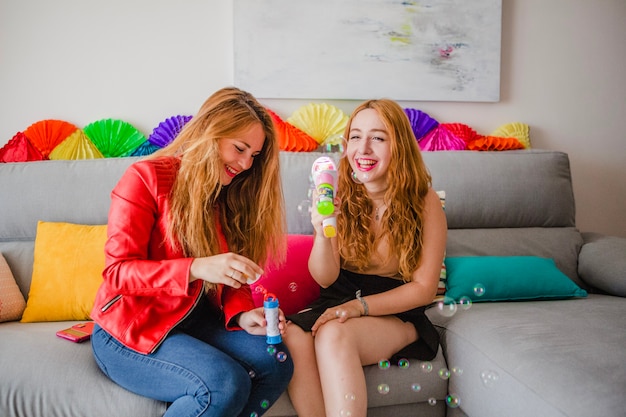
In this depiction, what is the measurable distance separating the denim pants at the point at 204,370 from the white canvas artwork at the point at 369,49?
155cm

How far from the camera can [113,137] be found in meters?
2.52

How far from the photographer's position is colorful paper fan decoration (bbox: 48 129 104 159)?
2.46 metres

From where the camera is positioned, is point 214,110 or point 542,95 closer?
point 214,110

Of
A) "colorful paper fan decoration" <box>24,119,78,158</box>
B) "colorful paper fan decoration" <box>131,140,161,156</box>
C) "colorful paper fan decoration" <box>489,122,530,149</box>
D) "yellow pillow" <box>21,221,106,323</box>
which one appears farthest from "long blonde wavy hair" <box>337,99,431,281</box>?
"colorful paper fan decoration" <box>24,119,78,158</box>

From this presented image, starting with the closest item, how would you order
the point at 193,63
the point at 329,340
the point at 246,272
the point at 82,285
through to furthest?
the point at 246,272 < the point at 329,340 < the point at 82,285 < the point at 193,63

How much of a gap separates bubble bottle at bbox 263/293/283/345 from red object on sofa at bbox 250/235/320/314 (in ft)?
1.58

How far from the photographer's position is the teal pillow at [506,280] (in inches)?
81.9

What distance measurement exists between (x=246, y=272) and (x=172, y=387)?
1.11ft

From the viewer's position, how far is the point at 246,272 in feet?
4.25

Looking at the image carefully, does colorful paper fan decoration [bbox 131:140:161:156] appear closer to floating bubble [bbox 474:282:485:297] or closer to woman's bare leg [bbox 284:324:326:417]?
woman's bare leg [bbox 284:324:326:417]

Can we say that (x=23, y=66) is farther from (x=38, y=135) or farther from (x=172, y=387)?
(x=172, y=387)

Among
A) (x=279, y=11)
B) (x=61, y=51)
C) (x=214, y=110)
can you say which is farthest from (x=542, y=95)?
(x=61, y=51)

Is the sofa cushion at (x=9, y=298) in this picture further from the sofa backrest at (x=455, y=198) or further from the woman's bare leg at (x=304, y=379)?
the woman's bare leg at (x=304, y=379)

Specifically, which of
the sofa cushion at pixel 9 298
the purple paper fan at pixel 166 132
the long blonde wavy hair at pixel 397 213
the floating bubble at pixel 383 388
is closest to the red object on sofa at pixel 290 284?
the long blonde wavy hair at pixel 397 213
